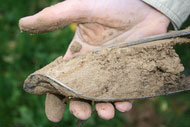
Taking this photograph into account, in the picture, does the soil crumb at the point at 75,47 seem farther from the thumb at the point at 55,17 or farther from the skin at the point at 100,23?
the thumb at the point at 55,17

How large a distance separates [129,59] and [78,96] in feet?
1.48

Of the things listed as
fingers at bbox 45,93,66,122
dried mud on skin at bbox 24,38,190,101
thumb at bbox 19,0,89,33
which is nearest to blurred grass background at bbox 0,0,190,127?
fingers at bbox 45,93,66,122

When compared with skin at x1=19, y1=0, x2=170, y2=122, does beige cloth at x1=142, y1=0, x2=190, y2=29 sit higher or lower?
higher

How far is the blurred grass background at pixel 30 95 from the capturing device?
2131 millimetres

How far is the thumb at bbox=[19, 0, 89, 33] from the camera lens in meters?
1.41

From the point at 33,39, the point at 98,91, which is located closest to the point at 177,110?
the point at 98,91

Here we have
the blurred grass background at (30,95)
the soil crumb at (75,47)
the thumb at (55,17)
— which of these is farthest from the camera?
the blurred grass background at (30,95)

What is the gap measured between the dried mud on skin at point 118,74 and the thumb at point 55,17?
10.8 inches

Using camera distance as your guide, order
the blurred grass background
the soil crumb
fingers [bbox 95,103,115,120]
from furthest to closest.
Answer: the blurred grass background < the soil crumb < fingers [bbox 95,103,115,120]

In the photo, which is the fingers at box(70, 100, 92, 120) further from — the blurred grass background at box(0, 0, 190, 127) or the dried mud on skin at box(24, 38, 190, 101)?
the blurred grass background at box(0, 0, 190, 127)

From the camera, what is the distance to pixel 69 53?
170 cm

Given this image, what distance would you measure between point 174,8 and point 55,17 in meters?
0.97

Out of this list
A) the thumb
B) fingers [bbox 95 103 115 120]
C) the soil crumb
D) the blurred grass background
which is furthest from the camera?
the blurred grass background

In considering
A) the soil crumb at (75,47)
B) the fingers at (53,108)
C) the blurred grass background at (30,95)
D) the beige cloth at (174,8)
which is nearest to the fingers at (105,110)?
the fingers at (53,108)
